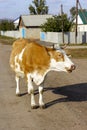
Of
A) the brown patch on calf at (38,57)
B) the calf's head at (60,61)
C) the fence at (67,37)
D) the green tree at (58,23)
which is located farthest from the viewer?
the green tree at (58,23)

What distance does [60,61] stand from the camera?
8594 mm

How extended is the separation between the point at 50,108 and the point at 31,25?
69241 millimetres

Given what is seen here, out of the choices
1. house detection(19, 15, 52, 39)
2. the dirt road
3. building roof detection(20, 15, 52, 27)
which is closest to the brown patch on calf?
the dirt road

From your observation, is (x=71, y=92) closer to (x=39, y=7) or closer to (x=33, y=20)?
(x=33, y=20)

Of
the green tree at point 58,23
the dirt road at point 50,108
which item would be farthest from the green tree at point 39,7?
the dirt road at point 50,108

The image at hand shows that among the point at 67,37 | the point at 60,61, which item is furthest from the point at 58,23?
the point at 60,61

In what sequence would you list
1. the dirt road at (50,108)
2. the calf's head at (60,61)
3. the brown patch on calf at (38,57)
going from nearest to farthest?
the dirt road at (50,108) → the calf's head at (60,61) → the brown patch on calf at (38,57)

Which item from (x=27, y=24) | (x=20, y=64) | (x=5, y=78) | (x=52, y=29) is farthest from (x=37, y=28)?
(x=20, y=64)

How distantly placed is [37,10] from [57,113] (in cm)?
10262

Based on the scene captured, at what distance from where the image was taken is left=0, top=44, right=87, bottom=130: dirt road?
24.5 feet

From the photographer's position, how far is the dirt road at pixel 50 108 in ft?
24.5

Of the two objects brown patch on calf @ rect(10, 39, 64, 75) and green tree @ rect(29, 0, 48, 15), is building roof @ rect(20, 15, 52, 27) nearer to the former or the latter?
green tree @ rect(29, 0, 48, 15)

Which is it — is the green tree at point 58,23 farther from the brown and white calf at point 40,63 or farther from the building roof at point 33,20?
the brown and white calf at point 40,63

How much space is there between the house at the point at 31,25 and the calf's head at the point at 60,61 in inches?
2464
